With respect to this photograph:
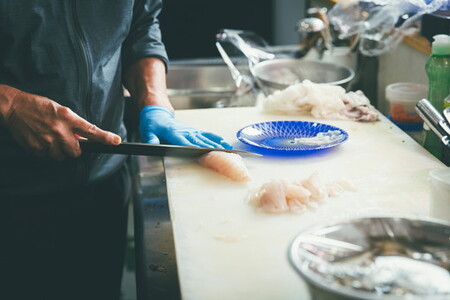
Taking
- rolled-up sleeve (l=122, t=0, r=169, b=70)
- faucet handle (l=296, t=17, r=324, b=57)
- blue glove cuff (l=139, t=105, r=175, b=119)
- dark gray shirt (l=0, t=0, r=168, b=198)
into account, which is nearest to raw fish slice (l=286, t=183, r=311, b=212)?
blue glove cuff (l=139, t=105, r=175, b=119)

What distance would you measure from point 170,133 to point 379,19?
117 centimetres

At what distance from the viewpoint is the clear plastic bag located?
7.70 feet

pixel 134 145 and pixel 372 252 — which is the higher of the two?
pixel 372 252

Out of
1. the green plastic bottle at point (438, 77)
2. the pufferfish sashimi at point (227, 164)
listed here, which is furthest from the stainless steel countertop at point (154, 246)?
the green plastic bottle at point (438, 77)

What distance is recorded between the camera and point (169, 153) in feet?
5.59

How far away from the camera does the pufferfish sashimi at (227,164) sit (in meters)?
1.64

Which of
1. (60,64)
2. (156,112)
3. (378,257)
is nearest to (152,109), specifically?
(156,112)

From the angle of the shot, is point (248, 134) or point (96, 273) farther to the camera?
point (96, 273)

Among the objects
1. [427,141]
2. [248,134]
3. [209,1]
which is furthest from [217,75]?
[209,1]

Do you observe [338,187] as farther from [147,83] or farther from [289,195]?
[147,83]

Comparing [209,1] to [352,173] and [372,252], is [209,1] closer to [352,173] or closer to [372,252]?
[352,173]

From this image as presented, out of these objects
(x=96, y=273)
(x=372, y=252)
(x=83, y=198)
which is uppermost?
(x=372, y=252)

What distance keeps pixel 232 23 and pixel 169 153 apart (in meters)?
4.50

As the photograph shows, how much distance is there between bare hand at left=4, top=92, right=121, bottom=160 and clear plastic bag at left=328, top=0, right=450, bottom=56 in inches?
53.8
